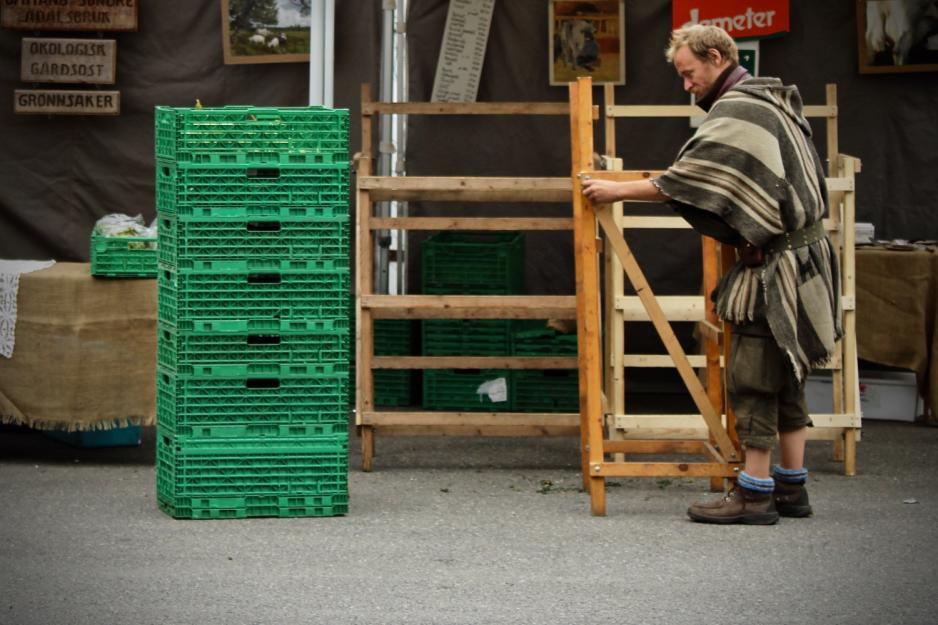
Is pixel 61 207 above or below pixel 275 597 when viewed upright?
above

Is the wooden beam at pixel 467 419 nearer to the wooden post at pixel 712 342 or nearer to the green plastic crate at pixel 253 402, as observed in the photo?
the wooden post at pixel 712 342

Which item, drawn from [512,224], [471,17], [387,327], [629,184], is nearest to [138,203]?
[387,327]

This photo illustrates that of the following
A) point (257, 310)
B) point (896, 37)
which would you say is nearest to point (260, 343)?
point (257, 310)

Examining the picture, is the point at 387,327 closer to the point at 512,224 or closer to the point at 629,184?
the point at 512,224

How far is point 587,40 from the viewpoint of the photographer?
10047mm

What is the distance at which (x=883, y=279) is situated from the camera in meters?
9.54

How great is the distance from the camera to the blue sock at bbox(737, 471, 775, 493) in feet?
22.1

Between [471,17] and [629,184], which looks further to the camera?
[471,17]

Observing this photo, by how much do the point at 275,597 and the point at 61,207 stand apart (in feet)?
17.4

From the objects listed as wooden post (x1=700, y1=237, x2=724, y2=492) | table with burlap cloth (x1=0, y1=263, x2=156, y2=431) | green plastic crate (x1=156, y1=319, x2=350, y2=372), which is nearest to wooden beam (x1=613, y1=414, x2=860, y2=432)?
wooden post (x1=700, y1=237, x2=724, y2=492)

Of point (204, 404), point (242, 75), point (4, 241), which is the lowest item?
point (204, 404)

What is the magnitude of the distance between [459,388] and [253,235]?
3138 mm

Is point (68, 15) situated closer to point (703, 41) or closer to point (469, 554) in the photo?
point (703, 41)

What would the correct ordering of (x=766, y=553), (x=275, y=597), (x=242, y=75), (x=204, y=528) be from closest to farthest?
(x=275, y=597), (x=766, y=553), (x=204, y=528), (x=242, y=75)
